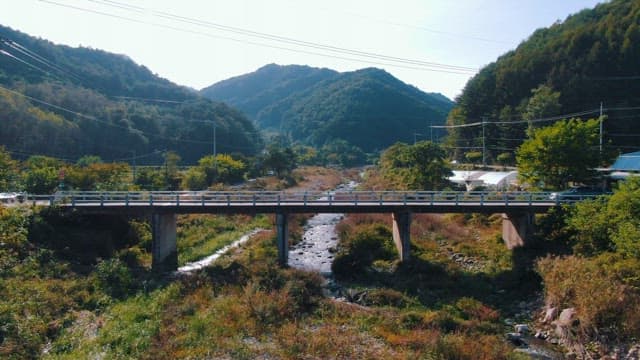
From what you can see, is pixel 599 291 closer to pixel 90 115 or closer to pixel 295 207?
pixel 295 207

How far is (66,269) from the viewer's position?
88.1 ft

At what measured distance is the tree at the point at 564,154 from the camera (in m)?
33.0

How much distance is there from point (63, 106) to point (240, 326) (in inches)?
3740

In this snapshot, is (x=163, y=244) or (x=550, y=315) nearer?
(x=550, y=315)

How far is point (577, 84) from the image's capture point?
68.8m

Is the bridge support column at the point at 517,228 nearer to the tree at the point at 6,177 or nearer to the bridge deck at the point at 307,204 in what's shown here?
the bridge deck at the point at 307,204

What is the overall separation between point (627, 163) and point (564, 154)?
10.3 metres

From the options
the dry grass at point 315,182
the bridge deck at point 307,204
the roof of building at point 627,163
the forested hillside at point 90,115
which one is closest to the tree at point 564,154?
the bridge deck at point 307,204

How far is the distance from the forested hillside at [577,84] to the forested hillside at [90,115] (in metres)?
73.1

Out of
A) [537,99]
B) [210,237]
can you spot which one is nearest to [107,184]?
[210,237]

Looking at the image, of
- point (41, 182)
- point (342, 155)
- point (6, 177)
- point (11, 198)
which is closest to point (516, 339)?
point (11, 198)

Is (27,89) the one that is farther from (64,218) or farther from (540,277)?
(540,277)

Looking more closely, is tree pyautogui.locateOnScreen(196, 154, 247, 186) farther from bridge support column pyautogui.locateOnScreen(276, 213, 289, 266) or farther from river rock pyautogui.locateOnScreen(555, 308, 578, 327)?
river rock pyautogui.locateOnScreen(555, 308, 578, 327)

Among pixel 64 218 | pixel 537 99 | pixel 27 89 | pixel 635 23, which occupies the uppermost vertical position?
pixel 635 23
